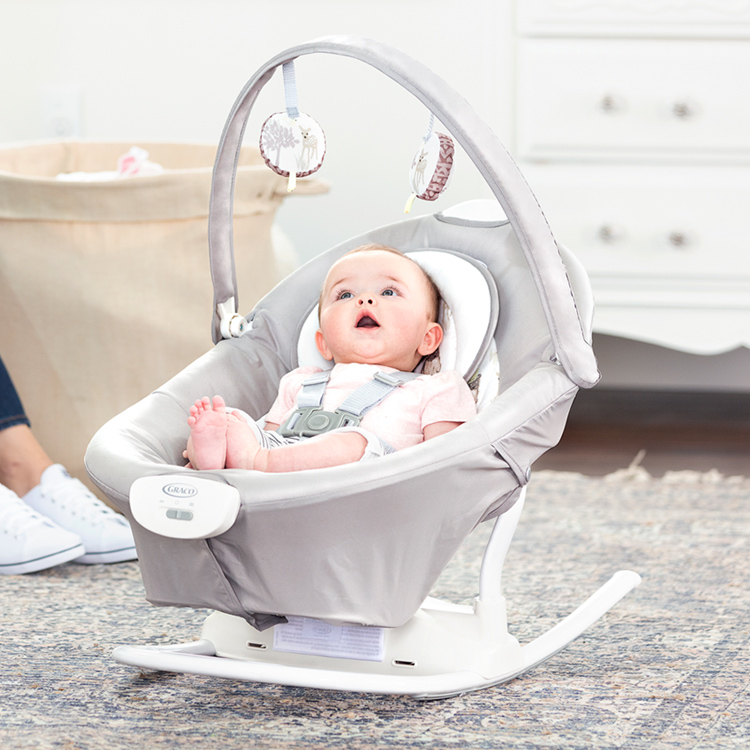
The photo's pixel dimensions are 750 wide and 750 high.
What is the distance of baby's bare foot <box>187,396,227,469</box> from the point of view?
2.72 ft

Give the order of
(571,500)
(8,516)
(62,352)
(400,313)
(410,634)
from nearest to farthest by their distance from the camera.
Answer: (410,634) < (400,313) < (8,516) < (62,352) < (571,500)

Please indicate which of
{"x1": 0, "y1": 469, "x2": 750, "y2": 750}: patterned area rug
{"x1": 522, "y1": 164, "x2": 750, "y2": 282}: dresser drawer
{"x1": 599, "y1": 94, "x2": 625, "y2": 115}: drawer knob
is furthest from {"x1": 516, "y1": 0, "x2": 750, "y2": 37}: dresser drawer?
{"x1": 0, "y1": 469, "x2": 750, "y2": 750}: patterned area rug

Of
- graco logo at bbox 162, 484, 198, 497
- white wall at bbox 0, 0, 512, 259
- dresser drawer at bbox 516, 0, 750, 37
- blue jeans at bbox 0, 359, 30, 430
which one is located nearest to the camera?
graco logo at bbox 162, 484, 198, 497

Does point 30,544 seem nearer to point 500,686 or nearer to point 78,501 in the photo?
point 78,501

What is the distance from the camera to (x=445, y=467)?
761 millimetres

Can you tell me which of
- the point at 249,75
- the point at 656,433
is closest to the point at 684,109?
the point at 656,433

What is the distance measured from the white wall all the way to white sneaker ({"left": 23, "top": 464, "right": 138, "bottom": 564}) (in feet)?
2.89

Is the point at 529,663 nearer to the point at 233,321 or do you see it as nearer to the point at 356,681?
the point at 356,681

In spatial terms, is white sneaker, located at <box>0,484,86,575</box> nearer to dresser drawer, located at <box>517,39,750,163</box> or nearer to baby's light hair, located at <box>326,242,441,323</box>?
baby's light hair, located at <box>326,242,441,323</box>

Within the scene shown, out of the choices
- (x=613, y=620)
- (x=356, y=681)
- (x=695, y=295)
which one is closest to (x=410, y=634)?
(x=356, y=681)

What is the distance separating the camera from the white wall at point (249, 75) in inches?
75.7

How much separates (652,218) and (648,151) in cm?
11

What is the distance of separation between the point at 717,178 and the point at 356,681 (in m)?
1.15

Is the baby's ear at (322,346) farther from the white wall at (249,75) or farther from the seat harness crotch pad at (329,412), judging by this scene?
the white wall at (249,75)
